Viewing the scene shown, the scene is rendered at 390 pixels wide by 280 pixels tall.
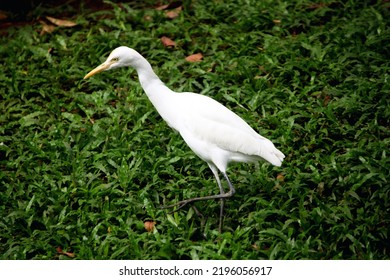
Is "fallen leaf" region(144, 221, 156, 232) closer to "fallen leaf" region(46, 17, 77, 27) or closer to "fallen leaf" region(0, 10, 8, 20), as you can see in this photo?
"fallen leaf" region(46, 17, 77, 27)

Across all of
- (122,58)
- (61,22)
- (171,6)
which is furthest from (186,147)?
(61,22)

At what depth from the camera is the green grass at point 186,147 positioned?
486 cm

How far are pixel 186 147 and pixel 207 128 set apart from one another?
98 cm

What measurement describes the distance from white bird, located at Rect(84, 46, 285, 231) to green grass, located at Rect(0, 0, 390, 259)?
377mm

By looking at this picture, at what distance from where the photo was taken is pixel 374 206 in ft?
16.3

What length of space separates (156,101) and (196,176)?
2.71 feet

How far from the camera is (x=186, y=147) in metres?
5.89

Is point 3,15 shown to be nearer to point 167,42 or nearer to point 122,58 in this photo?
point 167,42

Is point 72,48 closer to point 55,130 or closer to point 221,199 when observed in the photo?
point 55,130

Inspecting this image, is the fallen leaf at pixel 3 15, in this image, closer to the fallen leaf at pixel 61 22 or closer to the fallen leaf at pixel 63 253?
the fallen leaf at pixel 61 22

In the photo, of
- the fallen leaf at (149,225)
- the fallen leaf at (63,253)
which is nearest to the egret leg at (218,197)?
the fallen leaf at (149,225)

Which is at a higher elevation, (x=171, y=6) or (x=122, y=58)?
(x=122, y=58)

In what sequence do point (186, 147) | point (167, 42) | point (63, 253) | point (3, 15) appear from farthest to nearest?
point (3, 15) → point (167, 42) → point (186, 147) → point (63, 253)

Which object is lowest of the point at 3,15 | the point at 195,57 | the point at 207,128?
the point at 195,57
